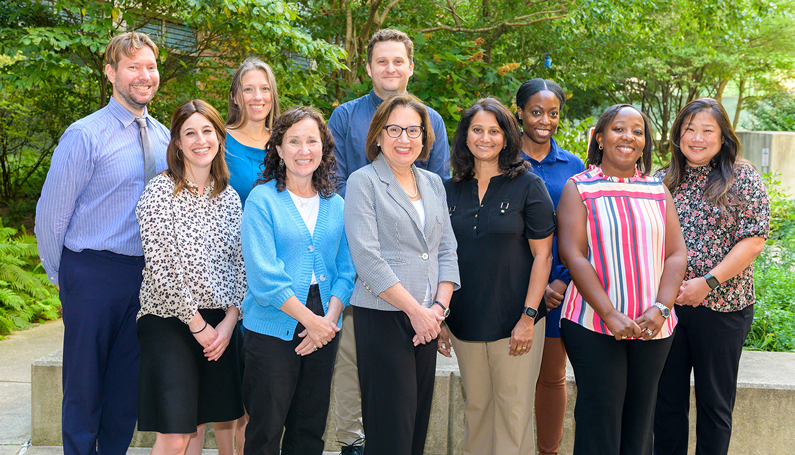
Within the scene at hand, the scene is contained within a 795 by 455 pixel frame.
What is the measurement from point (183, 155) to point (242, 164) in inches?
21.8

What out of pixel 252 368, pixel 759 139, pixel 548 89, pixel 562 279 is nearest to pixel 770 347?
pixel 562 279

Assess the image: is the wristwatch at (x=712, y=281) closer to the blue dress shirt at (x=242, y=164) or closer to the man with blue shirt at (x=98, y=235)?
the blue dress shirt at (x=242, y=164)

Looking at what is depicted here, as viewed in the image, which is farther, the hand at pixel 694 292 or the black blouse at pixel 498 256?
the hand at pixel 694 292

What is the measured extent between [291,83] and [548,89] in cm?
443

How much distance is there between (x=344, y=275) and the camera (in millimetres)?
3000

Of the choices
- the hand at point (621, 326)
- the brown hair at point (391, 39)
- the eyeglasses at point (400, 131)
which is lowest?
the hand at point (621, 326)

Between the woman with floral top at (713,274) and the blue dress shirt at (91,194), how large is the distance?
2.85 meters

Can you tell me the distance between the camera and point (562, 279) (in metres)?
3.31

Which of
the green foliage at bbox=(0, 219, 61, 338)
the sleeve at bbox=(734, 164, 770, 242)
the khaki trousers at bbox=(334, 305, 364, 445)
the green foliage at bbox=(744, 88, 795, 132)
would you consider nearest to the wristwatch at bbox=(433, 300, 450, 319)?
the khaki trousers at bbox=(334, 305, 364, 445)

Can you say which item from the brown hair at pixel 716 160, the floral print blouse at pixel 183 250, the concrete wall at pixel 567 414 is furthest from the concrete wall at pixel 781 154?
the floral print blouse at pixel 183 250

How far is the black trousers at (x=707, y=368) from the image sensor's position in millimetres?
3119

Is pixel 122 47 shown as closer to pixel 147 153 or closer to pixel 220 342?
pixel 147 153

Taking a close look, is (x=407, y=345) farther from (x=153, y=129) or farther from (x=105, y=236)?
(x=153, y=129)

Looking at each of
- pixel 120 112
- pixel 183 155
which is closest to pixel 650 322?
pixel 183 155
